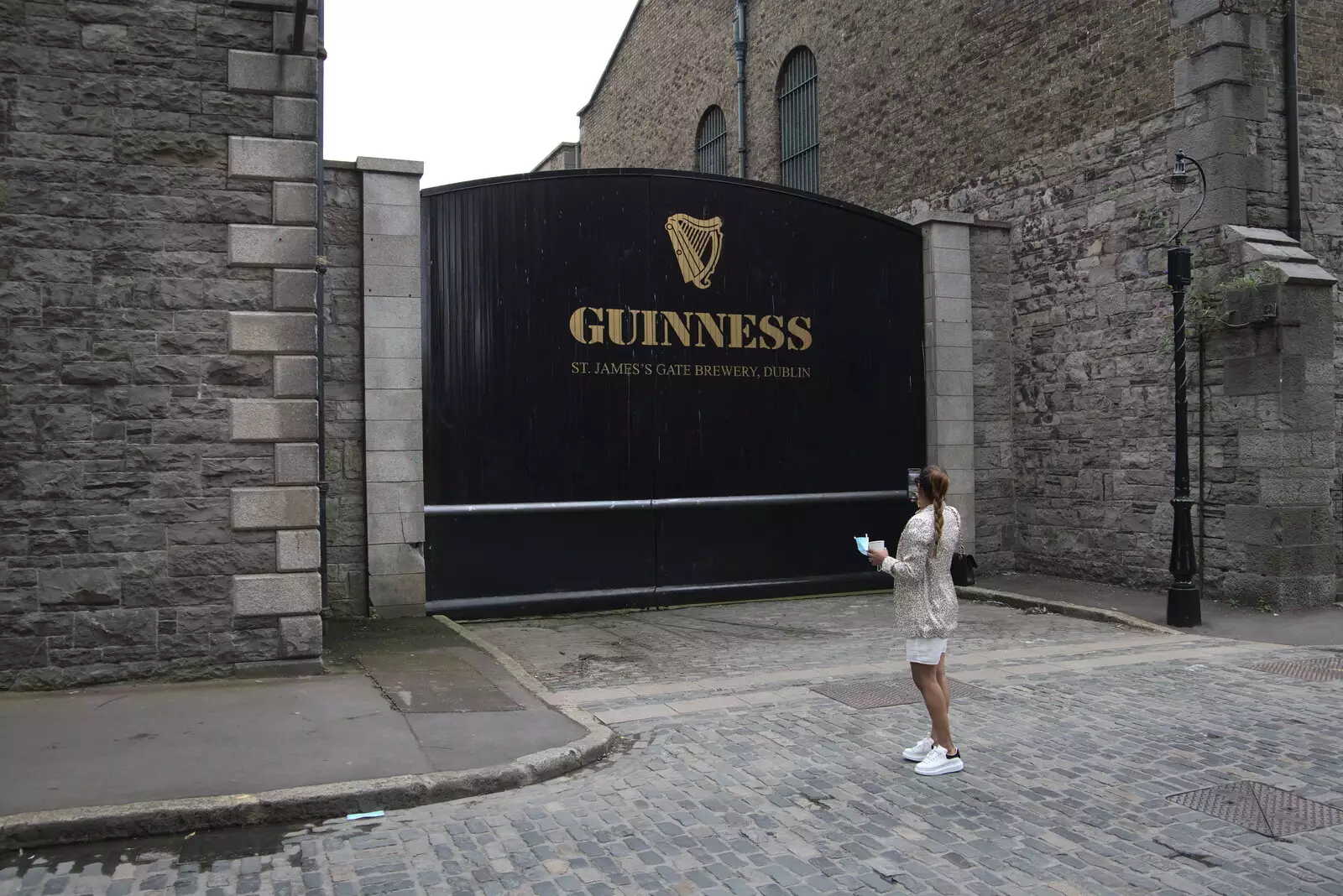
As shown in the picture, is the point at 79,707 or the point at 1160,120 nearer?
the point at 79,707

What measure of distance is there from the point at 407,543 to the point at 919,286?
700 cm

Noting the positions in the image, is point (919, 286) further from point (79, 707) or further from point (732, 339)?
point (79, 707)

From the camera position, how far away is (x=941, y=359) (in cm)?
1345

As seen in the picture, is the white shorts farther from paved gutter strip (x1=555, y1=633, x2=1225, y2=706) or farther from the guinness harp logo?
the guinness harp logo

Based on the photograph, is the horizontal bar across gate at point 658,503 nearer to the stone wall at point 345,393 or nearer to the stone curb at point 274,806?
the stone wall at point 345,393

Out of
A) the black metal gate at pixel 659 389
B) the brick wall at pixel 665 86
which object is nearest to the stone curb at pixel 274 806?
the black metal gate at pixel 659 389

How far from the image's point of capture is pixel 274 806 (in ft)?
16.5

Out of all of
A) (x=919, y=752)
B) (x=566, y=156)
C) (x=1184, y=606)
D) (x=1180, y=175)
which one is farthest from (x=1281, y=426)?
(x=566, y=156)

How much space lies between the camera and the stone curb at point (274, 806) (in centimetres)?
475

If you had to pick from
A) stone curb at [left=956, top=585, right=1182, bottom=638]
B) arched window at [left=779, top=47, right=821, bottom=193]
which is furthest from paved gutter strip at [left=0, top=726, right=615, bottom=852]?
arched window at [left=779, top=47, right=821, bottom=193]

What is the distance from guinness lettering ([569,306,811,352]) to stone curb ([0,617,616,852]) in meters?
6.46

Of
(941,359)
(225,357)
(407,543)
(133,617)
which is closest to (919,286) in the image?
(941,359)

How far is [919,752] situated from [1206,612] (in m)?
6.34

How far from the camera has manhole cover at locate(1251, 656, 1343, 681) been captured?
26.7 feet
